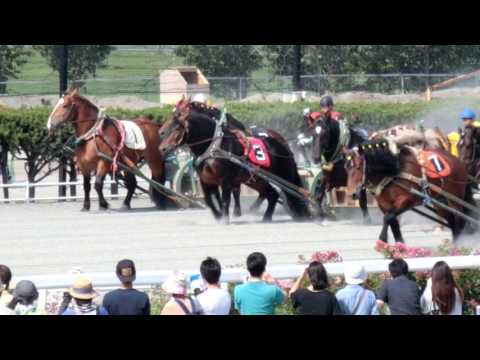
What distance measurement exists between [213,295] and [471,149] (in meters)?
10.5

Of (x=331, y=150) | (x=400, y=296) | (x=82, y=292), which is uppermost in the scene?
(x=331, y=150)

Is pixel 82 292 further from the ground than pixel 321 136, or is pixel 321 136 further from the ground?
pixel 321 136

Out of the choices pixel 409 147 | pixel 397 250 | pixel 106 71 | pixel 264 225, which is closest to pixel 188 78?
pixel 106 71

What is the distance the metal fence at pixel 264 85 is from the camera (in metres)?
33.2

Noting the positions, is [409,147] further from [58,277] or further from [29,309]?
[29,309]

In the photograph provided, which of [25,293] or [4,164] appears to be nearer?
[25,293]

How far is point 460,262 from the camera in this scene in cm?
1120

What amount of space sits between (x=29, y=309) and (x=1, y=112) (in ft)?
50.3

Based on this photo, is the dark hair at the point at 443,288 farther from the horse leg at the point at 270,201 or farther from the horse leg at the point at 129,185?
the horse leg at the point at 129,185

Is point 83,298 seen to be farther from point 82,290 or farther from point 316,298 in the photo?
point 316,298

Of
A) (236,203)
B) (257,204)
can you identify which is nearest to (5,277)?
(236,203)

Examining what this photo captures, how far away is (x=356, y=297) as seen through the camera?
929 cm

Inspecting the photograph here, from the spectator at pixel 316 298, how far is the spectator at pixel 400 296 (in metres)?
0.72

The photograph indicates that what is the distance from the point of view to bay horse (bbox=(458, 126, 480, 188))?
18719 mm
